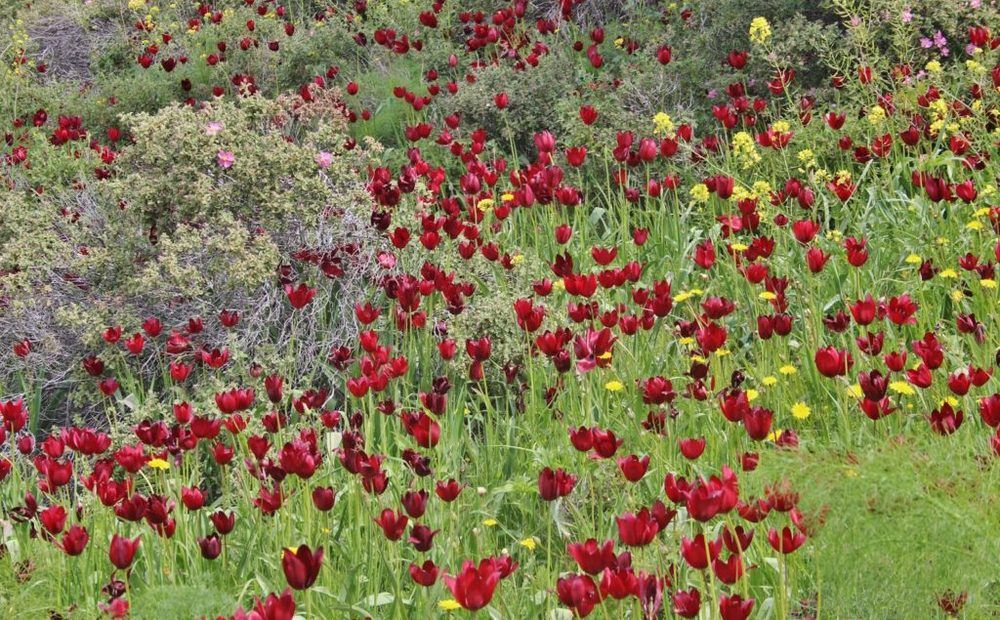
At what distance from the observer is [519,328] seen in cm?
396

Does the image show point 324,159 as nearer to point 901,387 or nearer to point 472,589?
point 901,387

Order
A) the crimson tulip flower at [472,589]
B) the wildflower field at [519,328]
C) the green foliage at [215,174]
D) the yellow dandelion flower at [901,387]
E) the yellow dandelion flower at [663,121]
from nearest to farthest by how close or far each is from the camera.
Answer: the crimson tulip flower at [472,589] → the wildflower field at [519,328] → the yellow dandelion flower at [901,387] → the green foliage at [215,174] → the yellow dandelion flower at [663,121]

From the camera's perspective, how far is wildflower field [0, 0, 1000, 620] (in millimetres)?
2332

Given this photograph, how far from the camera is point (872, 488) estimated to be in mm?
2227

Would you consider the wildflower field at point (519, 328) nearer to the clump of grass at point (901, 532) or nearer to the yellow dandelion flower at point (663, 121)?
the clump of grass at point (901, 532)

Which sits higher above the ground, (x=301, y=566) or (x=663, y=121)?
(x=301, y=566)

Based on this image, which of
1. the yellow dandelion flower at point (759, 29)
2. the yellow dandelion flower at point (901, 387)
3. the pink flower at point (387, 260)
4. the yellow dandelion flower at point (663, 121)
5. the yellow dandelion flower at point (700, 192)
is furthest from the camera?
the yellow dandelion flower at point (759, 29)

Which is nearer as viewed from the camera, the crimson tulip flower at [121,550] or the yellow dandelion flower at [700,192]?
the crimson tulip flower at [121,550]

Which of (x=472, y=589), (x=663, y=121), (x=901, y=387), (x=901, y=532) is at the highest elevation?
(x=472, y=589)

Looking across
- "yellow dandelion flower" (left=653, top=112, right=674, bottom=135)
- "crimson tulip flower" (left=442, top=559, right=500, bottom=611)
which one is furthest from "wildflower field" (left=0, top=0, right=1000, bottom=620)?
"yellow dandelion flower" (left=653, top=112, right=674, bottom=135)

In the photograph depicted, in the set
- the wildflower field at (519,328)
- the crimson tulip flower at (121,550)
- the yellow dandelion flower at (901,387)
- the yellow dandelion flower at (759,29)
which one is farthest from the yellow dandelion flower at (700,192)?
the crimson tulip flower at (121,550)

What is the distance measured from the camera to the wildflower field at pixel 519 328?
2332 mm

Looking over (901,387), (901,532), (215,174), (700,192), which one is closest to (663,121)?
(700,192)

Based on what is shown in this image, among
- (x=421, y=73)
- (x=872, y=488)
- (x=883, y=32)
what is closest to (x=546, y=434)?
(x=872, y=488)
